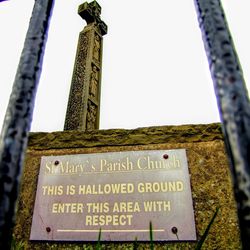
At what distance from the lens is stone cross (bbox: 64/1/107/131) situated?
401 centimetres

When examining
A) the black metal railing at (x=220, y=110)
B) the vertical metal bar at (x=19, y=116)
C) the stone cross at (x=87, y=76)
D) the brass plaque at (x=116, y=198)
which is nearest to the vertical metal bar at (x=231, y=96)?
the black metal railing at (x=220, y=110)

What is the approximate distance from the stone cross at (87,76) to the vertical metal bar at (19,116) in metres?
3.16

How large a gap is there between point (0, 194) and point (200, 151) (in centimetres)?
159

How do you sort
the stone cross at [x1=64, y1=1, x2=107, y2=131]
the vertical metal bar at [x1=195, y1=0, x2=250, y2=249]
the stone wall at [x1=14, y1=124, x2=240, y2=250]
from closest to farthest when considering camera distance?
the vertical metal bar at [x1=195, y1=0, x2=250, y2=249] < the stone wall at [x1=14, y1=124, x2=240, y2=250] < the stone cross at [x1=64, y1=1, x2=107, y2=131]

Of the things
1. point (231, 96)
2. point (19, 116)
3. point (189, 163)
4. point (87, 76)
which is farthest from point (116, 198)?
point (87, 76)

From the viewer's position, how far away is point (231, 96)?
0.47m

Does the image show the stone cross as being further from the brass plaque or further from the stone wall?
the brass plaque

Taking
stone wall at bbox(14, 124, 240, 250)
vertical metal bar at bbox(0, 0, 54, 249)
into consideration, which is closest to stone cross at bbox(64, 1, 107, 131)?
stone wall at bbox(14, 124, 240, 250)

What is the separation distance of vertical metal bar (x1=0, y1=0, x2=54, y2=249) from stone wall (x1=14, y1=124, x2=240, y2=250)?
4.45ft

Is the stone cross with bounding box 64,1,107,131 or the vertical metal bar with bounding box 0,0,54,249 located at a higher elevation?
the stone cross with bounding box 64,1,107,131

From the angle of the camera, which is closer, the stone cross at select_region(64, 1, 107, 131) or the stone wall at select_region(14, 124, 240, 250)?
the stone wall at select_region(14, 124, 240, 250)

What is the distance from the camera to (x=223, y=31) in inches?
21.7

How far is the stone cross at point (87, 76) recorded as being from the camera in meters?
4.01

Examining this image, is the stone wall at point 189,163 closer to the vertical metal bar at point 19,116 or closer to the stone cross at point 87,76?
the vertical metal bar at point 19,116
